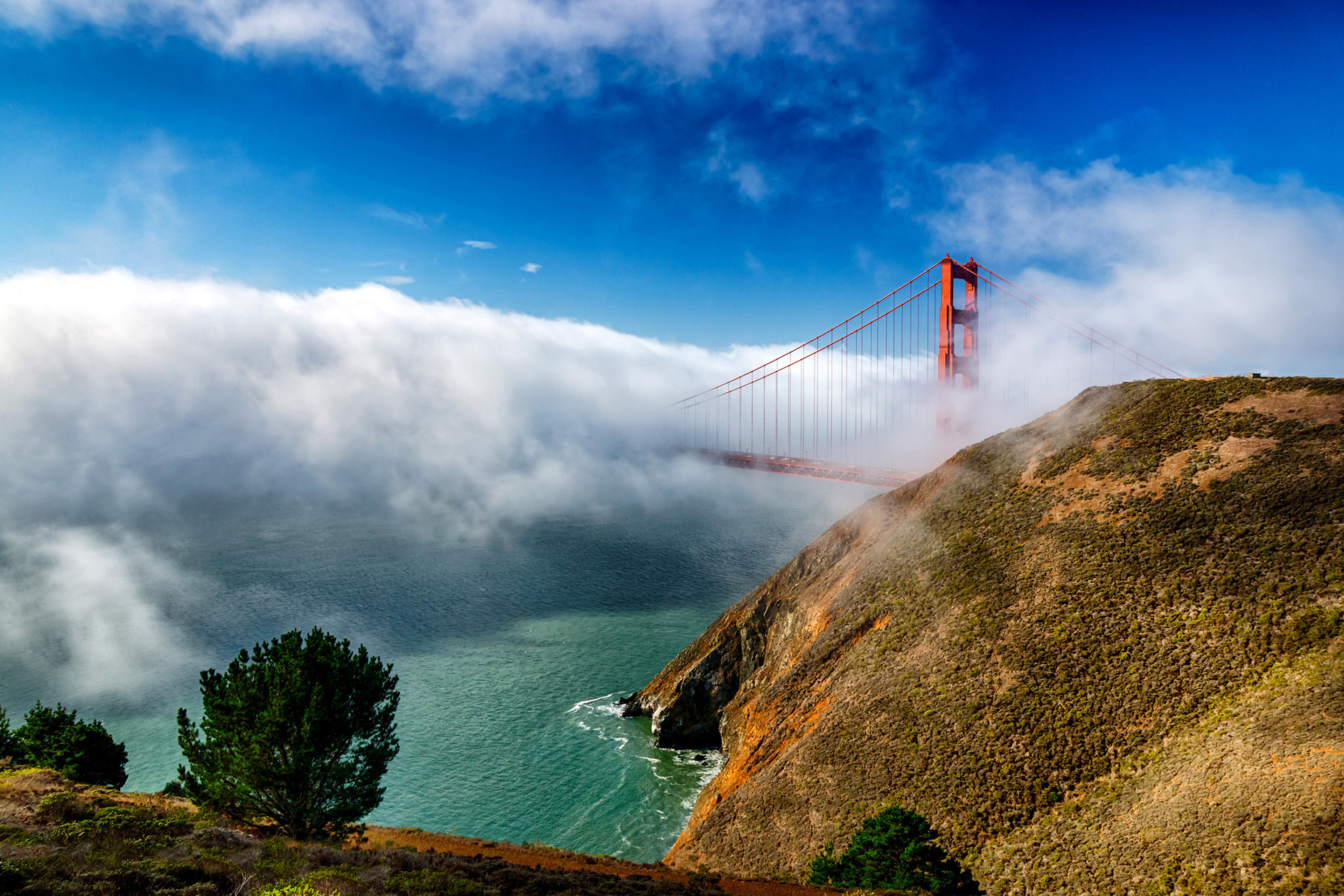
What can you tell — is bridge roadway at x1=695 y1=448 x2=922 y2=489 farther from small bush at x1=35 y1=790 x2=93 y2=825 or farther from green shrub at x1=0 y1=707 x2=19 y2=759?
green shrub at x1=0 y1=707 x2=19 y2=759

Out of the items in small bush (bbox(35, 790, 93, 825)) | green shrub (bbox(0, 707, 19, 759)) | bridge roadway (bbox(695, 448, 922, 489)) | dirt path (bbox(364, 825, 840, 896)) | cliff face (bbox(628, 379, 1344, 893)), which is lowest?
dirt path (bbox(364, 825, 840, 896))

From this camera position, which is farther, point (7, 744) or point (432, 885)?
point (7, 744)

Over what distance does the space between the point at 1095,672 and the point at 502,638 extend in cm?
5395

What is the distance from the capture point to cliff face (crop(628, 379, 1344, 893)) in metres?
16.4

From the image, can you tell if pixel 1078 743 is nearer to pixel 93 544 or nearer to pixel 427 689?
pixel 427 689

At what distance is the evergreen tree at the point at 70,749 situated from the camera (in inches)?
1168

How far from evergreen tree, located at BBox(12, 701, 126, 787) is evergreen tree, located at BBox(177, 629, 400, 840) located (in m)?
11.9

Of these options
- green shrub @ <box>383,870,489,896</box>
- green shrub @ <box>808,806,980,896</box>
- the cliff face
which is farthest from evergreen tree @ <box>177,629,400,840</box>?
green shrub @ <box>808,806,980,896</box>

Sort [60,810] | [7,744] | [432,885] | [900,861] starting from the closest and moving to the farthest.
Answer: [432,885] < [900,861] < [60,810] < [7,744]

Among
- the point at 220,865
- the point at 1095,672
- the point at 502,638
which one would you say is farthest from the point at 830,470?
the point at 220,865

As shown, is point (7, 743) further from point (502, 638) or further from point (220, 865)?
point (502, 638)

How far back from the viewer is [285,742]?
72.8 ft

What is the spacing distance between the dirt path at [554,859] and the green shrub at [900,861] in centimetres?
119

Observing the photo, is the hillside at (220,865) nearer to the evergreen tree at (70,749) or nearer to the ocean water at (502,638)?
the evergreen tree at (70,749)
